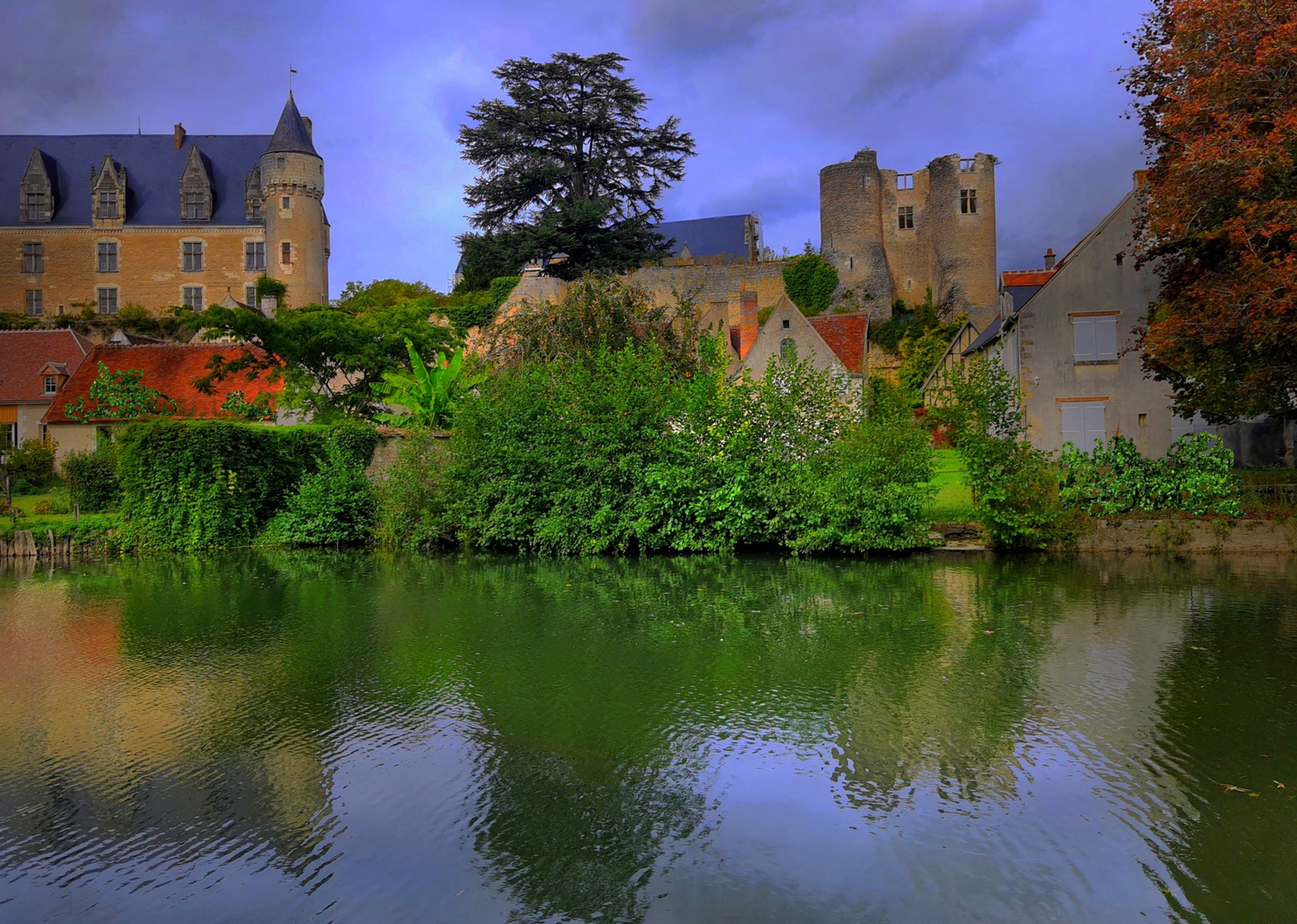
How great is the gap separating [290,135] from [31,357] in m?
20.5

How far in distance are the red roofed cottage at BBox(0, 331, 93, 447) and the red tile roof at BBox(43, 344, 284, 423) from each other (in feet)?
3.10

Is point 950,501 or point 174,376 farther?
point 174,376

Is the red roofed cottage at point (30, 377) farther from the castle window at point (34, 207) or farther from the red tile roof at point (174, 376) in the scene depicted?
the castle window at point (34, 207)

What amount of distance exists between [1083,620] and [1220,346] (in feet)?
23.5

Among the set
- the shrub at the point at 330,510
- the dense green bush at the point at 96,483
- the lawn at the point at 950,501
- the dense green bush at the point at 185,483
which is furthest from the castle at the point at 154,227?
the lawn at the point at 950,501

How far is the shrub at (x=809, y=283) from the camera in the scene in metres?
49.4

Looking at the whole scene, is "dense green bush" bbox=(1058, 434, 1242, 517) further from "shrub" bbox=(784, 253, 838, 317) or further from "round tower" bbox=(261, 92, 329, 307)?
"round tower" bbox=(261, 92, 329, 307)

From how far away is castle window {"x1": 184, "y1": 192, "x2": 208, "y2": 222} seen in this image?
2071 inches

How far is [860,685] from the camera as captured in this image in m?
7.91

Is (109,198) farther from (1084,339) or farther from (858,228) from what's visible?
(1084,339)

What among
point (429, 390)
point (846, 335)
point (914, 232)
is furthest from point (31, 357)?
point (914, 232)

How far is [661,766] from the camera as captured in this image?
239 inches

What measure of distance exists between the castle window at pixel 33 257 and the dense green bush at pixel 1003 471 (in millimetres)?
52643

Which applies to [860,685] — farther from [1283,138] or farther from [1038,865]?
[1283,138]
